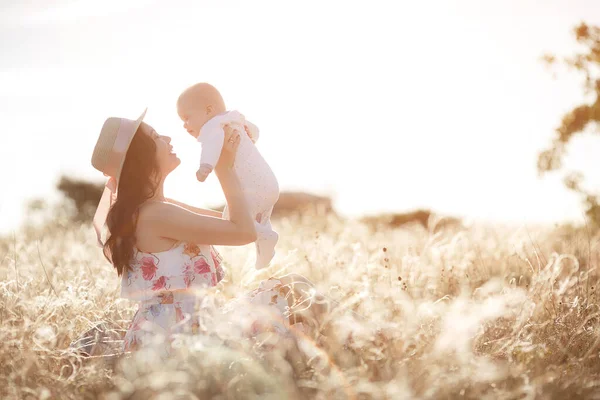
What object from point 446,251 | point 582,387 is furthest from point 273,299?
point 446,251

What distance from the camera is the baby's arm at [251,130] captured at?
4.45 m

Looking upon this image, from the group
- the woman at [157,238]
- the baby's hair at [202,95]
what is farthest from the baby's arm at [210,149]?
the baby's hair at [202,95]

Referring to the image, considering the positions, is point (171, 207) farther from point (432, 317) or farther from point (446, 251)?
point (446, 251)

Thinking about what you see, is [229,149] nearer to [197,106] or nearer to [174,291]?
[197,106]

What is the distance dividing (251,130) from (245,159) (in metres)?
0.36

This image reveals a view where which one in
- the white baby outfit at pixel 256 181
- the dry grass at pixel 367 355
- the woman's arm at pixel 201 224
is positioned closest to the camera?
the dry grass at pixel 367 355

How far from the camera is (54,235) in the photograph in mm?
8703

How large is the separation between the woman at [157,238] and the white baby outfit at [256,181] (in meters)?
0.37

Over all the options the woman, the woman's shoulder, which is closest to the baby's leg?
the woman

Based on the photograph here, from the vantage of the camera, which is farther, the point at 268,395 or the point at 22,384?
the point at 22,384

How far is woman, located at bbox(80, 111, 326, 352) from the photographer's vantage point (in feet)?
11.8

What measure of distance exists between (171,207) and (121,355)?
2.83ft

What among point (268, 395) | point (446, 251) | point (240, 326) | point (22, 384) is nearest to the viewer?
point (268, 395)

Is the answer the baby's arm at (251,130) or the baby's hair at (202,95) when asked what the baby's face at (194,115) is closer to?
the baby's hair at (202,95)
